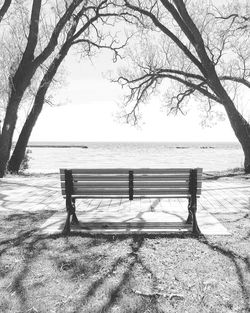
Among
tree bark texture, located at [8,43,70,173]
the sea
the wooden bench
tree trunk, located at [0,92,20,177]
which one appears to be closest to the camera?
the wooden bench

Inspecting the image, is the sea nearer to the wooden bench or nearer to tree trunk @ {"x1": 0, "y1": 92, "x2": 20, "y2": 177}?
tree trunk @ {"x1": 0, "y1": 92, "x2": 20, "y2": 177}

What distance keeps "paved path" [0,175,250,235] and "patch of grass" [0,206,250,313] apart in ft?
1.56

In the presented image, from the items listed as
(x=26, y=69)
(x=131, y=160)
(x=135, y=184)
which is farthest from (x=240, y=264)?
(x=131, y=160)

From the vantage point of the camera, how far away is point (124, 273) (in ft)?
12.8

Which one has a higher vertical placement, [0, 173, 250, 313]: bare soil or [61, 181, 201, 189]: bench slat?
[61, 181, 201, 189]: bench slat

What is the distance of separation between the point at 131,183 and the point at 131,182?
15mm

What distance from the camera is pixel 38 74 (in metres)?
20.1

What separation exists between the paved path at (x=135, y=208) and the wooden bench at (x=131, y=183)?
1.54ft

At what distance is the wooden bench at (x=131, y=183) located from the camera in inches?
210

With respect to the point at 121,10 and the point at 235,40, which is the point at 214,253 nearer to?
the point at 121,10

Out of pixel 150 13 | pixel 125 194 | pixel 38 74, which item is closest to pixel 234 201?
pixel 125 194

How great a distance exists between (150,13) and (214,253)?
498 inches

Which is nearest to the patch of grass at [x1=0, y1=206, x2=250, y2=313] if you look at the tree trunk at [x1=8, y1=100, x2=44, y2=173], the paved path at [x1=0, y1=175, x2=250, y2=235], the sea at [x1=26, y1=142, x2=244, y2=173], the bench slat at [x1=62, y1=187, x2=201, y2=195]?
the paved path at [x1=0, y1=175, x2=250, y2=235]

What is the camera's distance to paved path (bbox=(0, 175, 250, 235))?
565 centimetres
